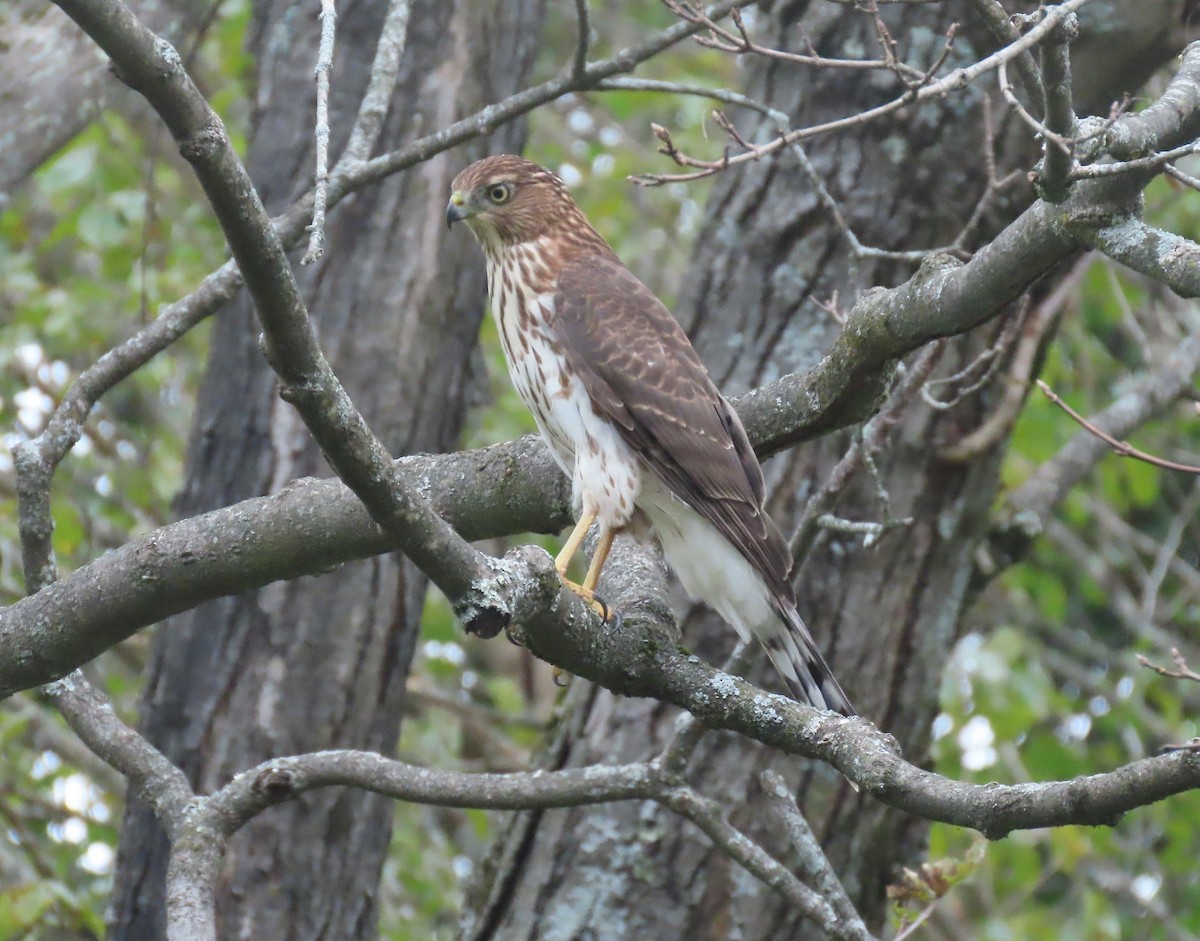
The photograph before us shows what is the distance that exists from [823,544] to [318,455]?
1641 millimetres

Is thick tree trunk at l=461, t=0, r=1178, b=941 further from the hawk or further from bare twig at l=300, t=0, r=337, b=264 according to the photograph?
bare twig at l=300, t=0, r=337, b=264

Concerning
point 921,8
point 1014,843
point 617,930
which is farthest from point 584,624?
point 1014,843

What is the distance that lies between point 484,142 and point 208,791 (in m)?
2.41

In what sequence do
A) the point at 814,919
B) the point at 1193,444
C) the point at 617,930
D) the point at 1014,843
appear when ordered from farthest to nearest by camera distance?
the point at 1193,444, the point at 1014,843, the point at 617,930, the point at 814,919

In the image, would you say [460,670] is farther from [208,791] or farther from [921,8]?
[921,8]

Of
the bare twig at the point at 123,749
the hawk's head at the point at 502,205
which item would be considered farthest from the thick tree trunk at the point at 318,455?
the bare twig at the point at 123,749

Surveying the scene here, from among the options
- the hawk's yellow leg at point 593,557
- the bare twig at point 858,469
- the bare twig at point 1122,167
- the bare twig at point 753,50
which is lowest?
the bare twig at point 1122,167

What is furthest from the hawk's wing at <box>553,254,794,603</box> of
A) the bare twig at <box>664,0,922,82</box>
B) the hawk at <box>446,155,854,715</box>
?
the bare twig at <box>664,0,922,82</box>

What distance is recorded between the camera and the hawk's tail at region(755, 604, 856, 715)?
11.4 feet

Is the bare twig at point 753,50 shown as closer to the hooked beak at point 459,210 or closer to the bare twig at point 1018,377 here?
the hooked beak at point 459,210

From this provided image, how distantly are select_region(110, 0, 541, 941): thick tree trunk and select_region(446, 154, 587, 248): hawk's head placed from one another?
56 cm

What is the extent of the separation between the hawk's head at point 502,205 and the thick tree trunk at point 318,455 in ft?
1.83

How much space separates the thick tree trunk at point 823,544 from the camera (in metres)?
4.29

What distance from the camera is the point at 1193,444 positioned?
8.96 metres
